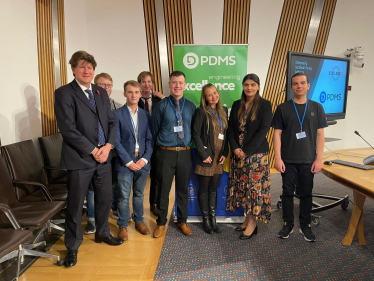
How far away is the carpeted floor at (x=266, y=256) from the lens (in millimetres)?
2137

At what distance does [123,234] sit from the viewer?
2.73 metres

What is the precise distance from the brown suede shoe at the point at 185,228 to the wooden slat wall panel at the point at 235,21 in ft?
12.6

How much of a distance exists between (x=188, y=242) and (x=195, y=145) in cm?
106

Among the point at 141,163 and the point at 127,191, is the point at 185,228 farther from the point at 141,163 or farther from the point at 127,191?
the point at 141,163

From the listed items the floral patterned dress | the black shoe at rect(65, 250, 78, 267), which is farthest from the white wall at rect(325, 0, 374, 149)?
the black shoe at rect(65, 250, 78, 267)

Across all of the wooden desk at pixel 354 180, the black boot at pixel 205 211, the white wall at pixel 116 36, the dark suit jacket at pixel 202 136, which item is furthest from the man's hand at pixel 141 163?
the white wall at pixel 116 36

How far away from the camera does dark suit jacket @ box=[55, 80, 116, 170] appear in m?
2.11

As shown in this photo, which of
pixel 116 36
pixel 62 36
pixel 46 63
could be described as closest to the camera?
pixel 46 63

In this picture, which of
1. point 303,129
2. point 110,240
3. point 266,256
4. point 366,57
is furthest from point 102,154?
point 366,57

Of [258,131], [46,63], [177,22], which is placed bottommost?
[258,131]

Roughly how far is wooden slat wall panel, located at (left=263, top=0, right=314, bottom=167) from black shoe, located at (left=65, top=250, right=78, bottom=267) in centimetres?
Answer: 471

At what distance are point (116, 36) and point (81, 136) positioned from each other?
3513 mm

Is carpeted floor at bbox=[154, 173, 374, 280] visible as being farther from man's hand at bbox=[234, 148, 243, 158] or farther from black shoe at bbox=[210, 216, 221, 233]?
man's hand at bbox=[234, 148, 243, 158]

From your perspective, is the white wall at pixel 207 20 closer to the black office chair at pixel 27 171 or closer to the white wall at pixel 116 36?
the white wall at pixel 116 36
